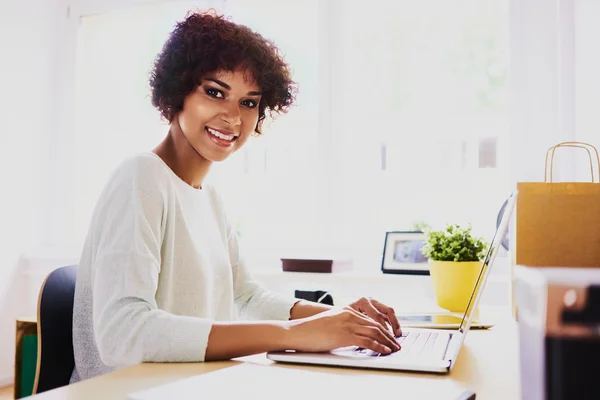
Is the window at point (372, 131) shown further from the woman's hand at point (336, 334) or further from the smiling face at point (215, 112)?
the woman's hand at point (336, 334)

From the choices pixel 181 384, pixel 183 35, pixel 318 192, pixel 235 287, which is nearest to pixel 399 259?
pixel 318 192

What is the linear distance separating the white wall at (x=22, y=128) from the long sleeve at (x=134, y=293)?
2.46 meters

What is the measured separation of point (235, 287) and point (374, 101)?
1.76 metres

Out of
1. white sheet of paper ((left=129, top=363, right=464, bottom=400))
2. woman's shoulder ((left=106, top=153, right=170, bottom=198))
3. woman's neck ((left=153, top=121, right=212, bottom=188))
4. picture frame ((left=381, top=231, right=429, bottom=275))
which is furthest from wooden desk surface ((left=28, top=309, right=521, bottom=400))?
picture frame ((left=381, top=231, right=429, bottom=275))

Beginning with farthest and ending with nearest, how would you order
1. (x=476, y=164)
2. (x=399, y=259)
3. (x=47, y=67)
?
1. (x=47, y=67)
2. (x=476, y=164)
3. (x=399, y=259)

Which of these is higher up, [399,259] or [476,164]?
[476,164]

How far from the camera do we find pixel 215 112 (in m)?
1.32

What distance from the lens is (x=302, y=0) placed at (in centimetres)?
311

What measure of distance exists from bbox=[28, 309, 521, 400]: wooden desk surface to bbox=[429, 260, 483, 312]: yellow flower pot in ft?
1.91

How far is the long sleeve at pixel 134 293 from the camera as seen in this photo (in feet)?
2.78

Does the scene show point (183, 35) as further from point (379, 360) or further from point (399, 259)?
point (399, 259)

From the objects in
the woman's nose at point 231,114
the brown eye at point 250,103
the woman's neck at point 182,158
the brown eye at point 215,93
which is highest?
the brown eye at point 215,93

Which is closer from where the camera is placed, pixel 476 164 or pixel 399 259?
pixel 399 259

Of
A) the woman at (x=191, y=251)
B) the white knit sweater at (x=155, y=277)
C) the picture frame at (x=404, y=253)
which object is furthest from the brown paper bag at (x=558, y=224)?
the picture frame at (x=404, y=253)
